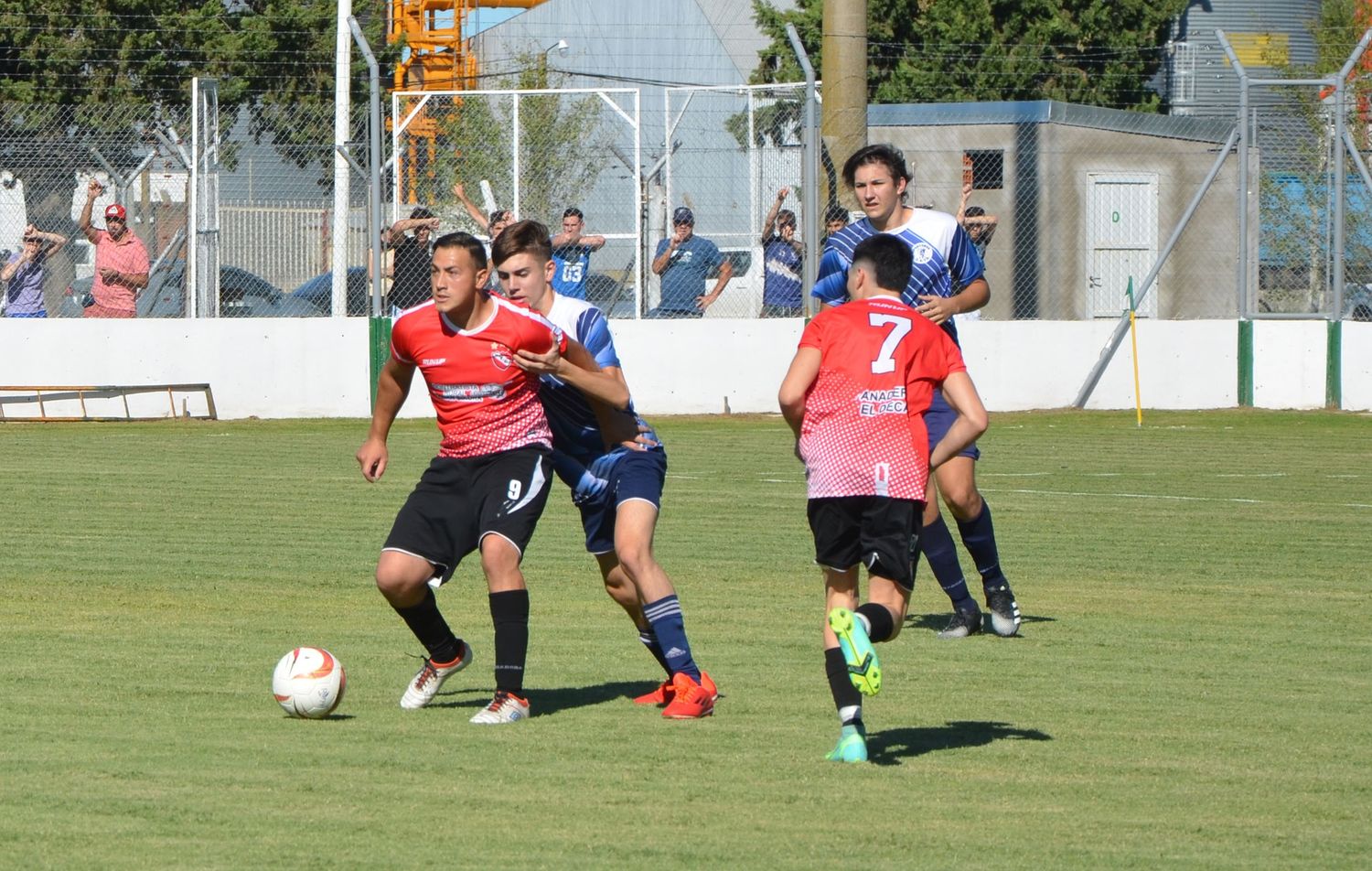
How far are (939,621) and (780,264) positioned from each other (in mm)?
12441

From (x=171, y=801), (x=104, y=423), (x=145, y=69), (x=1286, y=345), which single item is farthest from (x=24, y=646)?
(x=145, y=69)

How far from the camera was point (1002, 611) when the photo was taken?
29.2ft

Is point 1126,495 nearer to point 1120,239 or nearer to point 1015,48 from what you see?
point 1120,239

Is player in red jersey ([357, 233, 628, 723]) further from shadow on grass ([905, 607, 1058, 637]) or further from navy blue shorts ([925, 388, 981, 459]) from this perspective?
shadow on grass ([905, 607, 1058, 637])

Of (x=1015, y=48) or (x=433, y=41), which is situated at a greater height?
(x=433, y=41)

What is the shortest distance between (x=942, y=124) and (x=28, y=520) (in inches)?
590

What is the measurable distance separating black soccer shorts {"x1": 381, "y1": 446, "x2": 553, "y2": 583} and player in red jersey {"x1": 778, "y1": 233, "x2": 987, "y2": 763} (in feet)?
3.39

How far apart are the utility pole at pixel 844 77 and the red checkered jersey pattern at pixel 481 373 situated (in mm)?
13450

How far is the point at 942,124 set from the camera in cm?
2520

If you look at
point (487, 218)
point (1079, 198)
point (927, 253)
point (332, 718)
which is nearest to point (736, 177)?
point (487, 218)

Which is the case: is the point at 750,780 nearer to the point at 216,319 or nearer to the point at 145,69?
the point at 216,319

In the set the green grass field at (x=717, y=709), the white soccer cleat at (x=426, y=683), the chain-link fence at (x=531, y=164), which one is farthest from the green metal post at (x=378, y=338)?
the white soccer cleat at (x=426, y=683)

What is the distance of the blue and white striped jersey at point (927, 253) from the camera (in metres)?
8.66

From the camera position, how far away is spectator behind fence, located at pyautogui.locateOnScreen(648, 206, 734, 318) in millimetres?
21391
